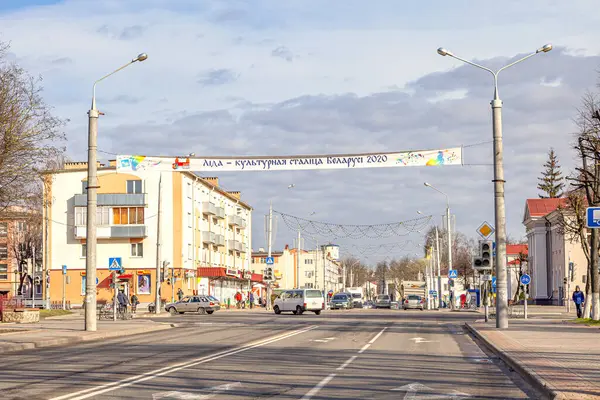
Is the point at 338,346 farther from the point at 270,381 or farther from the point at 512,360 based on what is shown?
the point at 270,381

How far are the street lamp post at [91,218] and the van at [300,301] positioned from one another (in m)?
29.0

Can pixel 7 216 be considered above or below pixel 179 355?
above

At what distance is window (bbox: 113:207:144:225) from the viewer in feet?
271

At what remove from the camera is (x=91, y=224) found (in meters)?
31.7

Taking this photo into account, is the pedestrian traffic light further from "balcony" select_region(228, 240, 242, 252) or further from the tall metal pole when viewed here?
"balcony" select_region(228, 240, 242, 252)

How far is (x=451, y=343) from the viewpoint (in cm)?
2620

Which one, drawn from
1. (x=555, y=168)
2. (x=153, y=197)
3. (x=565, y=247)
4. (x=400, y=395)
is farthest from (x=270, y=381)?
(x=555, y=168)

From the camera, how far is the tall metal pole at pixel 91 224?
3123 cm

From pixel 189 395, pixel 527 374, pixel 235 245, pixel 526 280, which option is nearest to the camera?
pixel 189 395

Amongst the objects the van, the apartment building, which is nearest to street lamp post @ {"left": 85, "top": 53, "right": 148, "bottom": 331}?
the van

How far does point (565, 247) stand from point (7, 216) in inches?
2602

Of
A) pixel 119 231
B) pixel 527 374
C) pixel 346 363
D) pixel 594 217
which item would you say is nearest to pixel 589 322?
pixel 594 217

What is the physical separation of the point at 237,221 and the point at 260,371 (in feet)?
300

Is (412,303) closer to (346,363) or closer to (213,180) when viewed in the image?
(213,180)
